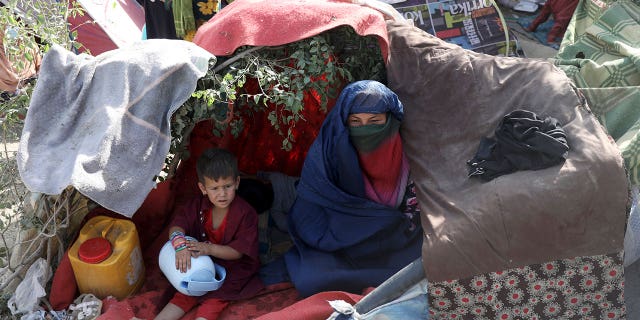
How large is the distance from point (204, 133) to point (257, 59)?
35.3 inches

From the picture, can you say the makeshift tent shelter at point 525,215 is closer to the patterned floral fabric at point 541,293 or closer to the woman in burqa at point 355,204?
the patterned floral fabric at point 541,293

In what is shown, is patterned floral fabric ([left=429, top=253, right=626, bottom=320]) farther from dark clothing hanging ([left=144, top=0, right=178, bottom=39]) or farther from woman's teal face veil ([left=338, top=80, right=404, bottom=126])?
dark clothing hanging ([left=144, top=0, right=178, bottom=39])

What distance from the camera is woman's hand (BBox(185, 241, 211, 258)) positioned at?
289 cm

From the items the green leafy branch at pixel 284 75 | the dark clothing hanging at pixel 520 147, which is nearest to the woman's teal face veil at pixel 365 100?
the green leafy branch at pixel 284 75

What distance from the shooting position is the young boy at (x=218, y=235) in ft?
9.54

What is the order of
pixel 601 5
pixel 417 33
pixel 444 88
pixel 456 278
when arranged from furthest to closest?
pixel 601 5, pixel 417 33, pixel 444 88, pixel 456 278

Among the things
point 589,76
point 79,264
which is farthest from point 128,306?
point 589,76

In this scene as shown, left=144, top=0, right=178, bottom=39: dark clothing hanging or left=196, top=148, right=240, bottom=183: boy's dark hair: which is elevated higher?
left=196, top=148, right=240, bottom=183: boy's dark hair

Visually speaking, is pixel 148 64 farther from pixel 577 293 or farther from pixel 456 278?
pixel 577 293

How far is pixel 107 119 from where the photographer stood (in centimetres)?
A: 256

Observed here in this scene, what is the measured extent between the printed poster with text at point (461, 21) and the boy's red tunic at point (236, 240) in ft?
9.23

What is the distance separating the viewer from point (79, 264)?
2971mm

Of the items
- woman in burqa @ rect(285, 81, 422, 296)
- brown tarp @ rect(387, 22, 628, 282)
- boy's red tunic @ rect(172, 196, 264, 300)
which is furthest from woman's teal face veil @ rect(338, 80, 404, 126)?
boy's red tunic @ rect(172, 196, 264, 300)

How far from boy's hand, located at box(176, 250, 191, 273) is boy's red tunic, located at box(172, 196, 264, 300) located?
0.22 metres
